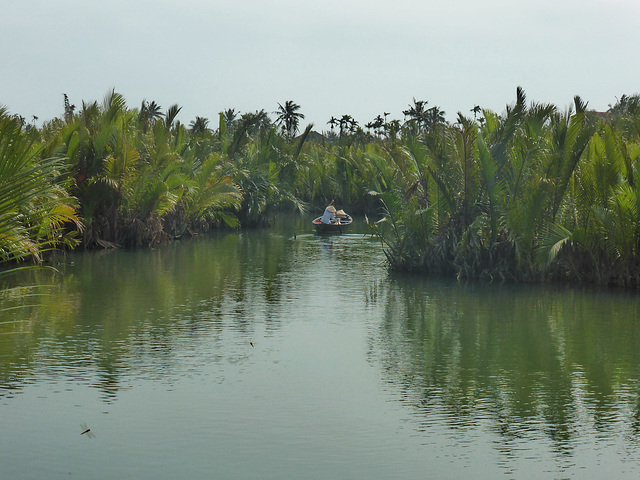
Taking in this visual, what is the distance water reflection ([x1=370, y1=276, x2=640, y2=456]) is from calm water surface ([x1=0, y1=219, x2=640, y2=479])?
0.03m

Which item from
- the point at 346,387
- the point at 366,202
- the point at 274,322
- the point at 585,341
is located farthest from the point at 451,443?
the point at 366,202

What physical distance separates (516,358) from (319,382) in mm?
2893

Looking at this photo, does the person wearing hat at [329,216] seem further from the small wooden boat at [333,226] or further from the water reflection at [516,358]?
the water reflection at [516,358]

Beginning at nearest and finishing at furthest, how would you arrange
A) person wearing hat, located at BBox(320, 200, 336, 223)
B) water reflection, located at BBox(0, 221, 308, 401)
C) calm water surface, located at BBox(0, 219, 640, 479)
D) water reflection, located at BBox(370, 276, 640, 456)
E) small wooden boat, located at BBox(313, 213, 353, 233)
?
calm water surface, located at BBox(0, 219, 640, 479) < water reflection, located at BBox(370, 276, 640, 456) < water reflection, located at BBox(0, 221, 308, 401) < small wooden boat, located at BBox(313, 213, 353, 233) < person wearing hat, located at BBox(320, 200, 336, 223)

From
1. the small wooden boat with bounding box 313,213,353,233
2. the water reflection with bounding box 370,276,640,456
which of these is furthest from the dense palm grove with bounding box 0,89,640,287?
the small wooden boat with bounding box 313,213,353,233

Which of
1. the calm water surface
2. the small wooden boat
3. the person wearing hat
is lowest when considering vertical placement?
the calm water surface

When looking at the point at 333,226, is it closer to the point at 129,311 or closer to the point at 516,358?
the point at 129,311

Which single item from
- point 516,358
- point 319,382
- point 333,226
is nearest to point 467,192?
point 516,358

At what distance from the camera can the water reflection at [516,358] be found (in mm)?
8180

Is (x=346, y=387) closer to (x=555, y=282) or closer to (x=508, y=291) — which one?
(x=508, y=291)

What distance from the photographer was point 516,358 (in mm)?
11086

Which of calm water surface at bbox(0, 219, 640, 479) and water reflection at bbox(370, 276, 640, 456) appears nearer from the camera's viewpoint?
calm water surface at bbox(0, 219, 640, 479)

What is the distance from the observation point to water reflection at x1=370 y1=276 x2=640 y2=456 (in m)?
8.18

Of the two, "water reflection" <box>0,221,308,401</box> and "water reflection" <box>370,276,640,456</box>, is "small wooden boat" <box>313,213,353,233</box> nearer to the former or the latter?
"water reflection" <box>0,221,308,401</box>
